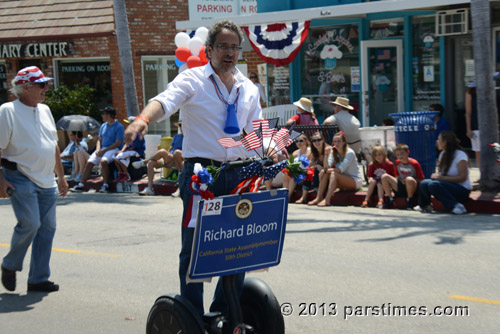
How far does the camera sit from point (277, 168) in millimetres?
4633

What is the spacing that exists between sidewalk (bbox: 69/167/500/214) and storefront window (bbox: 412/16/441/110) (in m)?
2.88

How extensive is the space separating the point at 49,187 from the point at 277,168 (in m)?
3.11

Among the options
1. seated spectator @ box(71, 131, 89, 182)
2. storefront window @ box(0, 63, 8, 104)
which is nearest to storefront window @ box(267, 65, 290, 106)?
seated spectator @ box(71, 131, 89, 182)

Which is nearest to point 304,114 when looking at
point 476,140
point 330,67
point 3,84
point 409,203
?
point 476,140

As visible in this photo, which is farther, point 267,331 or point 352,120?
point 352,120

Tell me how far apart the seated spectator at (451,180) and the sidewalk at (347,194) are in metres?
0.25

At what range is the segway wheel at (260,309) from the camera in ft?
15.6

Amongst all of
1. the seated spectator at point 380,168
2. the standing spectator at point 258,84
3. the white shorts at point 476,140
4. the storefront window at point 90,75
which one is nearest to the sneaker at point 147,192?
the standing spectator at point 258,84

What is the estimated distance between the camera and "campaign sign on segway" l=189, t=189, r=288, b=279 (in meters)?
4.36

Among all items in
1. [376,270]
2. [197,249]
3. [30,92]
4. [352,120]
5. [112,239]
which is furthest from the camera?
[352,120]

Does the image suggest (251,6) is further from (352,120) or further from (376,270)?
(376,270)

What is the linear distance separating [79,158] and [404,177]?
325 inches

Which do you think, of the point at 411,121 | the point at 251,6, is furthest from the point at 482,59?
the point at 251,6

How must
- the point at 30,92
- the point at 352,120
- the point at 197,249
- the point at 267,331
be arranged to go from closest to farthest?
the point at 197,249 < the point at 267,331 < the point at 30,92 < the point at 352,120
